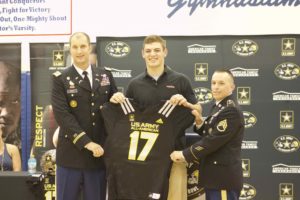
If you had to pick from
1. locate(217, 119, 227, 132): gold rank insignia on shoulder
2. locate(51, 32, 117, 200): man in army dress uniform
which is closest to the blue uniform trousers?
locate(51, 32, 117, 200): man in army dress uniform

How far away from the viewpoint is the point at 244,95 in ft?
15.9

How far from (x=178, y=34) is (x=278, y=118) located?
1582 mm

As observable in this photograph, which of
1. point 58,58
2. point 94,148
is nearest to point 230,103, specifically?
point 94,148

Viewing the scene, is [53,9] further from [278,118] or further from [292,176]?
[292,176]

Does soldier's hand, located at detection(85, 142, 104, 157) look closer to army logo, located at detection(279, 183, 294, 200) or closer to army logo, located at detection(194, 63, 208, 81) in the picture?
army logo, located at detection(194, 63, 208, 81)

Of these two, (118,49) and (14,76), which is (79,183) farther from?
(14,76)

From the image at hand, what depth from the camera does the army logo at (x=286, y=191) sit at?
15.8 ft

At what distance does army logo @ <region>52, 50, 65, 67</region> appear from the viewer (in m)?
5.12

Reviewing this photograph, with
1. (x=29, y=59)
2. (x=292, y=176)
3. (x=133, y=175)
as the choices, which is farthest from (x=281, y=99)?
(x=29, y=59)

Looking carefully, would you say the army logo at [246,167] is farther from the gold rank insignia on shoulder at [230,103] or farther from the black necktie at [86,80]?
the black necktie at [86,80]

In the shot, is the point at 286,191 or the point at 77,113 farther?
the point at 286,191

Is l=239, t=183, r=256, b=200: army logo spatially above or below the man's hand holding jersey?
below

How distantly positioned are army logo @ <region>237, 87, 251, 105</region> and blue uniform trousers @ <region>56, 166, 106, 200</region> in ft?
7.75

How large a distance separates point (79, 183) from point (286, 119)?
281cm
